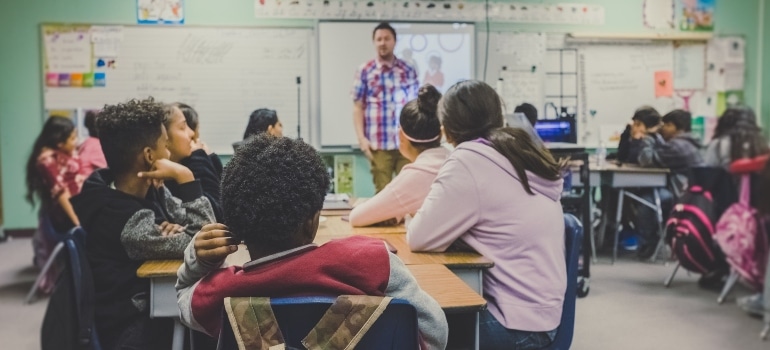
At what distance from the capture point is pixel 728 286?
24.1 inches

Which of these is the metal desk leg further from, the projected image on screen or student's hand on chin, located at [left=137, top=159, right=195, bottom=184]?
the projected image on screen

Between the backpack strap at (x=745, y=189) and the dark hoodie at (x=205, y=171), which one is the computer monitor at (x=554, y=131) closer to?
the dark hoodie at (x=205, y=171)

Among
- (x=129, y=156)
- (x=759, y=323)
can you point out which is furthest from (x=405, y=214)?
(x=759, y=323)

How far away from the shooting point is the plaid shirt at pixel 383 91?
4.68 m

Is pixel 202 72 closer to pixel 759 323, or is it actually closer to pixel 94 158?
pixel 94 158

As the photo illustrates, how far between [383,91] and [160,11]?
6.36 ft

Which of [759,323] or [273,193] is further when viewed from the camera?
[273,193]

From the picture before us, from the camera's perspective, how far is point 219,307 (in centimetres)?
104

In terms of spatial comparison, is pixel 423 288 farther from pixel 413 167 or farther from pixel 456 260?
pixel 413 167

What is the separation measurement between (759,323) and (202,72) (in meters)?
5.15

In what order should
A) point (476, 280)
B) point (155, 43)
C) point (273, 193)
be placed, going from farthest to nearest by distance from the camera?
1. point (155, 43)
2. point (476, 280)
3. point (273, 193)

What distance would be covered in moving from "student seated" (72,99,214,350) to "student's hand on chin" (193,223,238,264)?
2.04 feet

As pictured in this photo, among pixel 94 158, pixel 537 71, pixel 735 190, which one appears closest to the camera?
pixel 735 190

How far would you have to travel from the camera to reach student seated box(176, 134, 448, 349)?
3.24ft
